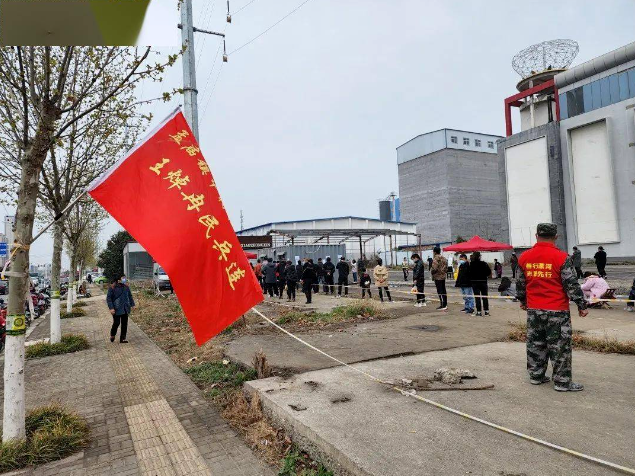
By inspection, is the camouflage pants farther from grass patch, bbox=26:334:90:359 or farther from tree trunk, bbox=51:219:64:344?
tree trunk, bbox=51:219:64:344

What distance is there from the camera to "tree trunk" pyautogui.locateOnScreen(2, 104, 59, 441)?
3.78 metres

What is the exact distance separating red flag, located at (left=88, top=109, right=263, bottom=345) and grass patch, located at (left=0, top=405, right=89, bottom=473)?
1.73 metres

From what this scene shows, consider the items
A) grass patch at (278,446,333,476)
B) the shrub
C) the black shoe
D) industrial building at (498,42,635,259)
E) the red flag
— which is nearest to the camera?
grass patch at (278,446,333,476)

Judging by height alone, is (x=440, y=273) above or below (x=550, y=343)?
above

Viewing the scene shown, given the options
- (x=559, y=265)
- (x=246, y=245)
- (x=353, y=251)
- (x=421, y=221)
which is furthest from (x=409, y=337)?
(x=421, y=221)

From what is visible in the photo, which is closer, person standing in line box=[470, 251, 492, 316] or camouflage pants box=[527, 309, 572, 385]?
camouflage pants box=[527, 309, 572, 385]

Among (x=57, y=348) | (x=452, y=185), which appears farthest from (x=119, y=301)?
(x=452, y=185)

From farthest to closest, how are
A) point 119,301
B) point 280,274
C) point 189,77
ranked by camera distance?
→ point 280,274, point 189,77, point 119,301

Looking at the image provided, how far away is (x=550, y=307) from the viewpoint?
14.1 feet

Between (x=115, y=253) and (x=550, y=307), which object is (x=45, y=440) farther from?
(x=115, y=253)

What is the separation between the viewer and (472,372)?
16.1 feet

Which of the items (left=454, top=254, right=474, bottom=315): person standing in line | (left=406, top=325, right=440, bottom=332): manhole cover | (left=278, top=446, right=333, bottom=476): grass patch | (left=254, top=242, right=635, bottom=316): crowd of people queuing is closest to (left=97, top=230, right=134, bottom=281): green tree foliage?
(left=254, top=242, right=635, bottom=316): crowd of people queuing

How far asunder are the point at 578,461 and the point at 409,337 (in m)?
4.77

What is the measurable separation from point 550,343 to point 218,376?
4.28 meters
